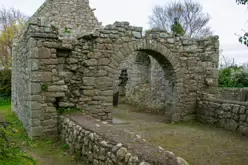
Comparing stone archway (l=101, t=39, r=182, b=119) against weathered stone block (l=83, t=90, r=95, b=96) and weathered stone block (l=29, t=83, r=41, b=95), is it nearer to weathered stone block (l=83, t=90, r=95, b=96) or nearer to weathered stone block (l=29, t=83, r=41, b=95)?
weathered stone block (l=83, t=90, r=95, b=96)

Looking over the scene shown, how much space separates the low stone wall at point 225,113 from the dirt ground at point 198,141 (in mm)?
216

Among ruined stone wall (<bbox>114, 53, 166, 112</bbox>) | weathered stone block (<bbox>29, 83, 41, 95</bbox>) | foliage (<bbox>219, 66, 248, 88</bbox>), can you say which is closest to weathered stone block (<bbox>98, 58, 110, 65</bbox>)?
weathered stone block (<bbox>29, 83, 41, 95</bbox>)

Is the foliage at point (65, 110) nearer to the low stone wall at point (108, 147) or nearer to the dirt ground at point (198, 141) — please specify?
the low stone wall at point (108, 147)

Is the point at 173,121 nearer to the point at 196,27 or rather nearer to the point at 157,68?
the point at 157,68

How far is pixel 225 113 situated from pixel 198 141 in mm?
1758

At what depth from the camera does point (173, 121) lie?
819 centimetres

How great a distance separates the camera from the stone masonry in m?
6.03

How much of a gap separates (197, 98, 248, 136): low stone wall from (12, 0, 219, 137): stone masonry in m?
0.50

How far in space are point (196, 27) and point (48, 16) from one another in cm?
1996

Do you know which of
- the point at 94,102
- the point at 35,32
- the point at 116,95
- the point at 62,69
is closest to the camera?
the point at 35,32

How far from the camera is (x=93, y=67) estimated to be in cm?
692

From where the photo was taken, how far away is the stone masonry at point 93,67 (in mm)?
6031

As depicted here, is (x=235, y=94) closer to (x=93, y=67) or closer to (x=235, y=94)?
(x=235, y=94)

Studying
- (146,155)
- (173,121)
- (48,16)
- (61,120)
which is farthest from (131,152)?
(48,16)
